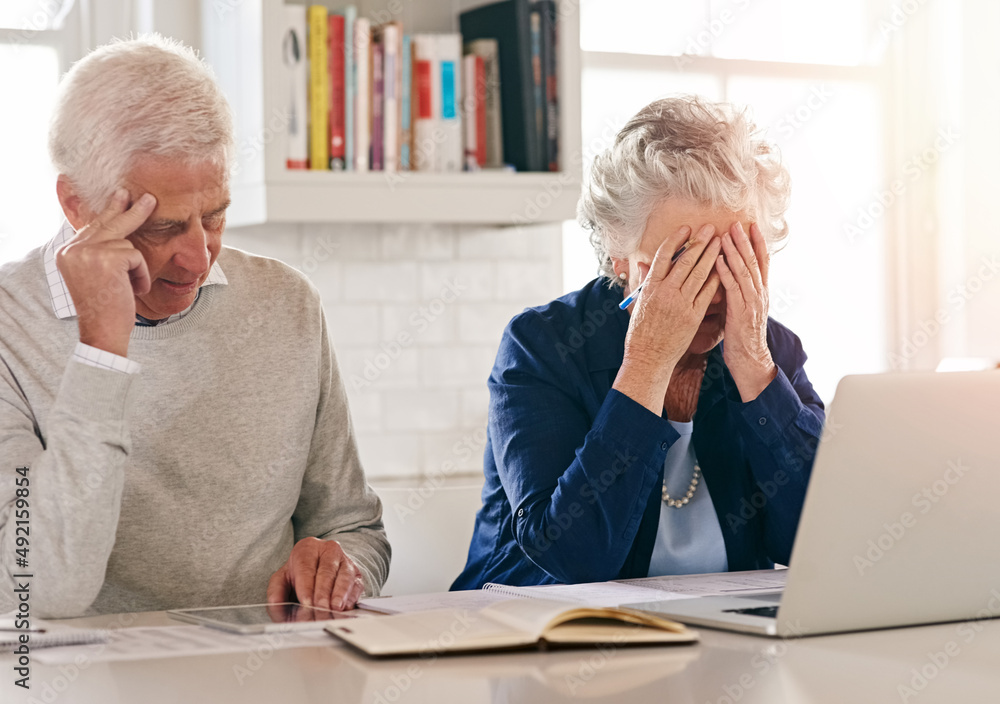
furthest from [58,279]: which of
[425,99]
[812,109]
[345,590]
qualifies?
[812,109]

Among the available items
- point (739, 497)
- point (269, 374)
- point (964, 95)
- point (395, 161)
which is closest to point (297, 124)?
point (395, 161)

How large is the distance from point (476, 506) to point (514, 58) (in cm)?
101

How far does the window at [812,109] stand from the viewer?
10.3 ft

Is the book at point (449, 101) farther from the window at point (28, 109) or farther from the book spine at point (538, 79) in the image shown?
the window at point (28, 109)

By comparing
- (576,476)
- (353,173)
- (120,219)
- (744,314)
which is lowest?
(576,476)

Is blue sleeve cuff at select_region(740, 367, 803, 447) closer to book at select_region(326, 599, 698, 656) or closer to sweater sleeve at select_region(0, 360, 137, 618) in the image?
book at select_region(326, 599, 698, 656)

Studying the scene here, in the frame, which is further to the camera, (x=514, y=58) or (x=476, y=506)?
(x=514, y=58)

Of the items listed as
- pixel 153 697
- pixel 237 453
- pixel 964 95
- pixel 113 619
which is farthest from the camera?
pixel 964 95

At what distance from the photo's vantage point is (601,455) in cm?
154

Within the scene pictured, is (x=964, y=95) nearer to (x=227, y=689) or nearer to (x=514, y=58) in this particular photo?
(x=514, y=58)

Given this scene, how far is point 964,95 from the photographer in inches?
134

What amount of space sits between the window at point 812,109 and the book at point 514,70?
26.0 inches

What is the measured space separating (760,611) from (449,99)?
1.57 meters

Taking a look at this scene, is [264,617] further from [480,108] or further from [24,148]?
[24,148]
